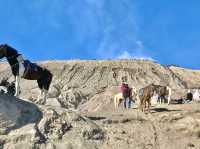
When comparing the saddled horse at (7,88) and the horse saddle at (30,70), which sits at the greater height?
the horse saddle at (30,70)

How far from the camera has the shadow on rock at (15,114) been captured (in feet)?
60.8

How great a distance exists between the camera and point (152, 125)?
21797 millimetres

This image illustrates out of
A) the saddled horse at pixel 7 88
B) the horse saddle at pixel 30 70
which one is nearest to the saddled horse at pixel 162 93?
the horse saddle at pixel 30 70

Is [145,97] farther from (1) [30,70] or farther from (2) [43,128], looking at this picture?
(2) [43,128]

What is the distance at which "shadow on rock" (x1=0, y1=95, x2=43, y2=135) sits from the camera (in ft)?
60.8

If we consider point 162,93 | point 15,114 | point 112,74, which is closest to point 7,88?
point 15,114

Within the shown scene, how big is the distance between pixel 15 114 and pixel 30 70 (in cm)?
262

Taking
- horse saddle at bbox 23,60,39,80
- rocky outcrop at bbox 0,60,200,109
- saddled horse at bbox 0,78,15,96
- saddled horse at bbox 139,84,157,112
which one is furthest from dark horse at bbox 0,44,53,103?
rocky outcrop at bbox 0,60,200,109

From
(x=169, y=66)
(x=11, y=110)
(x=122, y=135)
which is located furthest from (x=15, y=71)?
(x=169, y=66)

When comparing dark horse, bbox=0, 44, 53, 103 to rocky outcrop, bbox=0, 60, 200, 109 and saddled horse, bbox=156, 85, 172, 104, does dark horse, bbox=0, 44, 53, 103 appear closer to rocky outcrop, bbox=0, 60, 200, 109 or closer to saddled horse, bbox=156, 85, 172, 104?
saddled horse, bbox=156, 85, 172, 104

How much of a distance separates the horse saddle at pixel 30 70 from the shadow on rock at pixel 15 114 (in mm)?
1522

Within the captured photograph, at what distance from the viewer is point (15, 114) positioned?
1891 cm

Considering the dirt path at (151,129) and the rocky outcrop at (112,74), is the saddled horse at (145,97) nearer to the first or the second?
the dirt path at (151,129)

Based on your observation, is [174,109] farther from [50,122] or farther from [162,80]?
[162,80]
